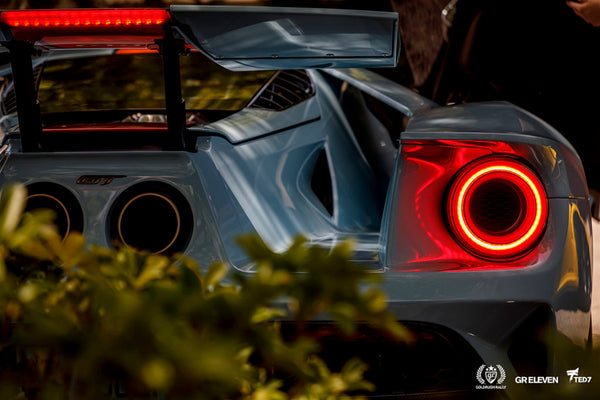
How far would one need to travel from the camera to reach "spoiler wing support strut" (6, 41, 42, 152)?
1744 millimetres

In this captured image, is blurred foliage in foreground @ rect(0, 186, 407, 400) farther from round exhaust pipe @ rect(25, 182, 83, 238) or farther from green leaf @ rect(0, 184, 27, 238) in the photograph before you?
round exhaust pipe @ rect(25, 182, 83, 238)

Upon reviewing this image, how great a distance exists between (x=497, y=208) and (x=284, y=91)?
1.06 metres

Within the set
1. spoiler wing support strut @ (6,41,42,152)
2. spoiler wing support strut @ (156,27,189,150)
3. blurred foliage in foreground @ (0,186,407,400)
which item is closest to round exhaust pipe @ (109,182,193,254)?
spoiler wing support strut @ (156,27,189,150)

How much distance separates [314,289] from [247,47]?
1.00 m

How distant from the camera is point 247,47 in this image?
1480mm

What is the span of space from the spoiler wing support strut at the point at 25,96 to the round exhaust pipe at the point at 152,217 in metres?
0.33

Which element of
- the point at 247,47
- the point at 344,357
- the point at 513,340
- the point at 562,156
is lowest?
the point at 344,357

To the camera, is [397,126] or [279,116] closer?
[279,116]

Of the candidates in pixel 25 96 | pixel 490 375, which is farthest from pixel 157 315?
pixel 25 96

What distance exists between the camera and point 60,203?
1.67 metres

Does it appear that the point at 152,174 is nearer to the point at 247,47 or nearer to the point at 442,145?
the point at 247,47

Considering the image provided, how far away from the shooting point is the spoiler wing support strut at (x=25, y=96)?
174 centimetres

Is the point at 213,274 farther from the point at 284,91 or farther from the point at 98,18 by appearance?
the point at 284,91

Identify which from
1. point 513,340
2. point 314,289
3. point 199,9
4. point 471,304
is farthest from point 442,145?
point 314,289
